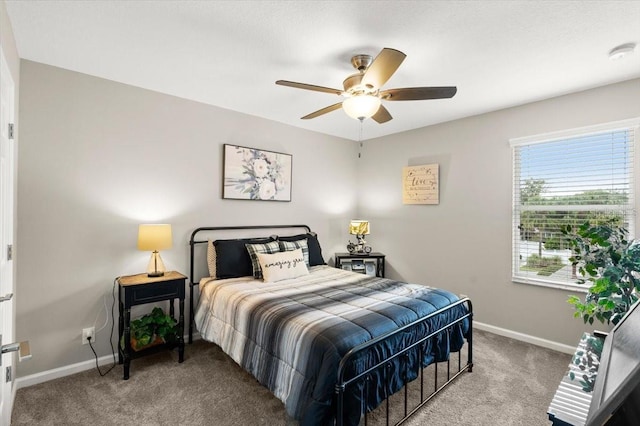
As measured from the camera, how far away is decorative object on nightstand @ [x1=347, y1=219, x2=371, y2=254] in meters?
4.41

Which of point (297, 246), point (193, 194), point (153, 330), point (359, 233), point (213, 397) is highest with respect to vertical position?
point (193, 194)

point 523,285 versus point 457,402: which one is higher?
point 523,285

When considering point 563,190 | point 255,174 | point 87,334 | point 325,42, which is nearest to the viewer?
point 325,42

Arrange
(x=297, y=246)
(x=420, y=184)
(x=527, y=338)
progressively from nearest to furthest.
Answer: (x=527, y=338) → (x=297, y=246) → (x=420, y=184)

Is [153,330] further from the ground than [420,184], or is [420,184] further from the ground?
[420,184]

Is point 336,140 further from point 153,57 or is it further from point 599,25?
point 599,25

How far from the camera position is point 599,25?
1.96 metres

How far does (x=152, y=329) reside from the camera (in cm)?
278

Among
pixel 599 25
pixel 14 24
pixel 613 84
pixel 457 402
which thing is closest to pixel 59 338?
pixel 14 24

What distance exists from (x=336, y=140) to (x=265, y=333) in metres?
3.37

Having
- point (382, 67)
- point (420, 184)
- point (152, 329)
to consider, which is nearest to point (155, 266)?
point (152, 329)

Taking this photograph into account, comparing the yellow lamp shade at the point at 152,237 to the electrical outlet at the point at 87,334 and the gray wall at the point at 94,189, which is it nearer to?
the gray wall at the point at 94,189

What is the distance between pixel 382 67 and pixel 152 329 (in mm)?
2871

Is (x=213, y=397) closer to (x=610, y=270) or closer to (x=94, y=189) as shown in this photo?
(x=94, y=189)
